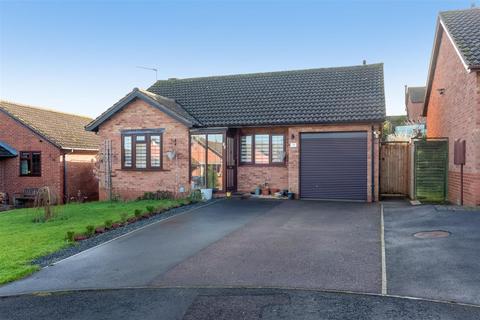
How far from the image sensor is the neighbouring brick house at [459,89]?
1145 centimetres

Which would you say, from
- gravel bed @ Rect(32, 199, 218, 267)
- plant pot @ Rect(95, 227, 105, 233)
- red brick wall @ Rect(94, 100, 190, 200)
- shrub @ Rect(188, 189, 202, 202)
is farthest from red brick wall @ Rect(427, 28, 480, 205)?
plant pot @ Rect(95, 227, 105, 233)

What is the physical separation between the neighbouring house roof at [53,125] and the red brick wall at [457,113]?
19.6 meters

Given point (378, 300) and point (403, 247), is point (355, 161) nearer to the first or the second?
point (403, 247)

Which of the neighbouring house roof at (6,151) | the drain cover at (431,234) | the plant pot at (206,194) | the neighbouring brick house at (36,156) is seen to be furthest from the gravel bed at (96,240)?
the neighbouring house roof at (6,151)

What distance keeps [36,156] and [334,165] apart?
17.2 metres

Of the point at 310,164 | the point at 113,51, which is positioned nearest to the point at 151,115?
the point at 113,51

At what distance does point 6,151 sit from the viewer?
2306 cm

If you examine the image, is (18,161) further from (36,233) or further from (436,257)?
(436,257)

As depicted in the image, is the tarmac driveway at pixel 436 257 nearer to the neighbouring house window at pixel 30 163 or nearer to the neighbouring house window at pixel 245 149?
the neighbouring house window at pixel 245 149

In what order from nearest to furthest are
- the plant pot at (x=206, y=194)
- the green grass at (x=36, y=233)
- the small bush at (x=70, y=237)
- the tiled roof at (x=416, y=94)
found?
the green grass at (x=36, y=233)
the small bush at (x=70, y=237)
the plant pot at (x=206, y=194)
the tiled roof at (x=416, y=94)

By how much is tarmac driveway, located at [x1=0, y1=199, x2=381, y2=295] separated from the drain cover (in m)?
0.93

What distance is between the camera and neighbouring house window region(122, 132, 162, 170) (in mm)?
17344

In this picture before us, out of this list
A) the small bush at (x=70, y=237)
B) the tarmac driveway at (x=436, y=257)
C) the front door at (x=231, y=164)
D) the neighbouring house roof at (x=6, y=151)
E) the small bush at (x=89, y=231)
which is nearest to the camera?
the tarmac driveway at (x=436, y=257)

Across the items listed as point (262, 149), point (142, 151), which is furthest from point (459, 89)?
point (142, 151)
